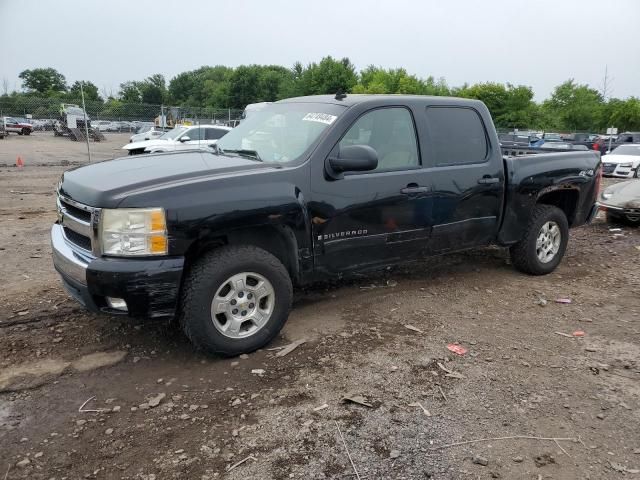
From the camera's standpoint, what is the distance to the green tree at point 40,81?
3708 inches

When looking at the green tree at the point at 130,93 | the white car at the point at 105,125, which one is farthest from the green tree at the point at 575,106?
the green tree at the point at 130,93

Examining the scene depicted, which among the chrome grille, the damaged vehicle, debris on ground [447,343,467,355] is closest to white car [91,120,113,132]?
the damaged vehicle

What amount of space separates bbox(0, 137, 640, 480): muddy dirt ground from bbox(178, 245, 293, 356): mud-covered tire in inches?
5.9

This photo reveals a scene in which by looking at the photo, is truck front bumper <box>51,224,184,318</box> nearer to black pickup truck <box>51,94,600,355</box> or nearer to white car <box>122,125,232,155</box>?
black pickup truck <box>51,94,600,355</box>

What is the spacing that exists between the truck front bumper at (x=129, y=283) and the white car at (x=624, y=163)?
18865 mm

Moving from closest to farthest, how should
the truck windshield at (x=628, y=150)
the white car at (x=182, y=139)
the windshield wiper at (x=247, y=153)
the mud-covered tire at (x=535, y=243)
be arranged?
the windshield wiper at (x=247, y=153)
the mud-covered tire at (x=535, y=243)
the white car at (x=182, y=139)
the truck windshield at (x=628, y=150)

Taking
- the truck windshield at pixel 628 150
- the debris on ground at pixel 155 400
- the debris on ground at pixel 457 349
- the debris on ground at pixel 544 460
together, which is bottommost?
the debris on ground at pixel 544 460

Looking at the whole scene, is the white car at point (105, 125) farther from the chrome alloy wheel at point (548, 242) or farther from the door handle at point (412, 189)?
the door handle at point (412, 189)

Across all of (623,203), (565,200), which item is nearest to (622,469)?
(565,200)

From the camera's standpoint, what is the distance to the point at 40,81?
3745 inches

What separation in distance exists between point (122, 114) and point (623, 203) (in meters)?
37.5

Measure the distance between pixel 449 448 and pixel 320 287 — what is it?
2.63 meters

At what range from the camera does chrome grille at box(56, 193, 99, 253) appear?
10.8 ft

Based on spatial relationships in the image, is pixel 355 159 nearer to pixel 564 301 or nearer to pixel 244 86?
pixel 564 301
